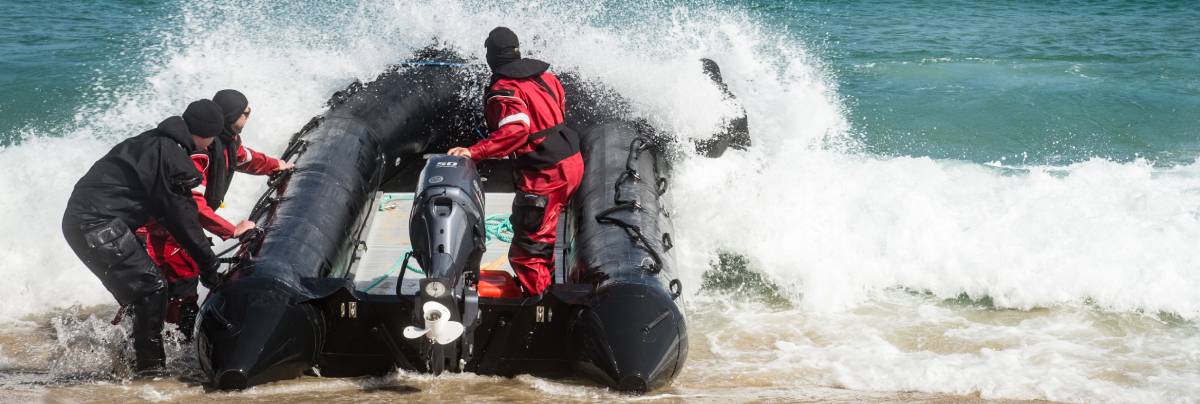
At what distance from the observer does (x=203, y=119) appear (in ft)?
12.8

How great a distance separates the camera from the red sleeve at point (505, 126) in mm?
4262

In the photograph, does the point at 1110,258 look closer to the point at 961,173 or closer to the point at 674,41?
the point at 961,173

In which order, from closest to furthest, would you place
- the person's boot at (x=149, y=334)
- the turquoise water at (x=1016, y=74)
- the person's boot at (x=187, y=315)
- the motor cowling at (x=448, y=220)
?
the motor cowling at (x=448, y=220), the person's boot at (x=149, y=334), the person's boot at (x=187, y=315), the turquoise water at (x=1016, y=74)

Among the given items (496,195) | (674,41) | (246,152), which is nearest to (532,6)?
(674,41)

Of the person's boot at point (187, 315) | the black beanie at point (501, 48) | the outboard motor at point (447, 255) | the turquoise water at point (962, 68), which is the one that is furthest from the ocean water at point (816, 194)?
the black beanie at point (501, 48)

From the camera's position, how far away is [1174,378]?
186 inches

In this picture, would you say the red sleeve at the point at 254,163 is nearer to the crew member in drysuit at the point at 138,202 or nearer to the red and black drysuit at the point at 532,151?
the crew member in drysuit at the point at 138,202

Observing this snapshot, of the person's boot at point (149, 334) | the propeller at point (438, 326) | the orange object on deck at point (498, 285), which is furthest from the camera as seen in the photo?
the orange object on deck at point (498, 285)

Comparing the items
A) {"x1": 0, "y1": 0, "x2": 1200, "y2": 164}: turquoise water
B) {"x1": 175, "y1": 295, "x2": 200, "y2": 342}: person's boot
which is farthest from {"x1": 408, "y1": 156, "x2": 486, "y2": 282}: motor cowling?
{"x1": 0, "y1": 0, "x2": 1200, "y2": 164}: turquoise water

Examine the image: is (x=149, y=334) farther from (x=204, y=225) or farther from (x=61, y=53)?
(x=61, y=53)

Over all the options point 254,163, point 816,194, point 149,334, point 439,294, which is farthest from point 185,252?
point 816,194

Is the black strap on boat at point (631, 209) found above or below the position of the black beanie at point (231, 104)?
below

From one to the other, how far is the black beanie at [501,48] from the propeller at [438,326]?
1177mm

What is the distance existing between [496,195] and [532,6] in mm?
2760
